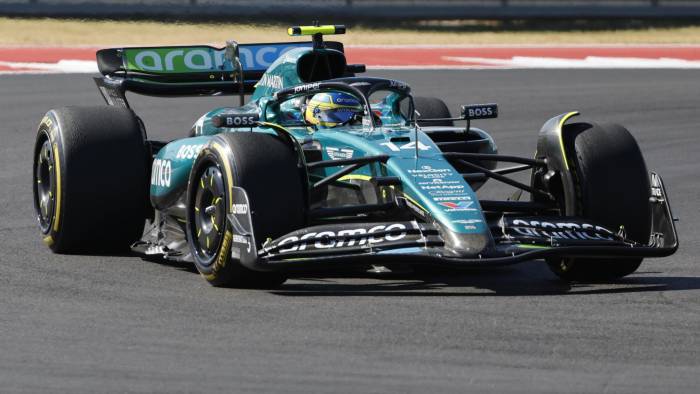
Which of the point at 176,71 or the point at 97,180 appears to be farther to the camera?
the point at 176,71

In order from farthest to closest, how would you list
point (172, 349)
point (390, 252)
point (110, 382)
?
point (390, 252) → point (172, 349) → point (110, 382)

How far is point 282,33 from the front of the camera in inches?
891

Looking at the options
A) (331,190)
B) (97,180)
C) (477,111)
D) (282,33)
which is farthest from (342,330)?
(282,33)

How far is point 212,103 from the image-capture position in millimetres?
18250

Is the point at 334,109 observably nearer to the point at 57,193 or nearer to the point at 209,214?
the point at 209,214

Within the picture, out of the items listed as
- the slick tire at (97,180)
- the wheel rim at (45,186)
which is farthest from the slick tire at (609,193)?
the wheel rim at (45,186)

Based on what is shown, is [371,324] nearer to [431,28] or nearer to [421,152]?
[421,152]

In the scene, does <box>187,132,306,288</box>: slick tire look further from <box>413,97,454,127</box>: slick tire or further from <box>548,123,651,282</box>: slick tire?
<box>413,97,454,127</box>: slick tire

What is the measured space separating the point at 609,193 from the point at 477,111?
43.4 inches

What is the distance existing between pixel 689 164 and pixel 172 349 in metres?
8.70

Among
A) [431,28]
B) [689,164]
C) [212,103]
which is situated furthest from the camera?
[431,28]

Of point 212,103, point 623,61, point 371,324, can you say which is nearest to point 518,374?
point 371,324

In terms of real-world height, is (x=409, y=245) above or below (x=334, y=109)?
below

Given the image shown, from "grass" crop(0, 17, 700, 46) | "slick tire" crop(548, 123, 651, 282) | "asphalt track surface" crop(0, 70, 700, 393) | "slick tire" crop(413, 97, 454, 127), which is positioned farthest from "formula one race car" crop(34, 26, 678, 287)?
"grass" crop(0, 17, 700, 46)
